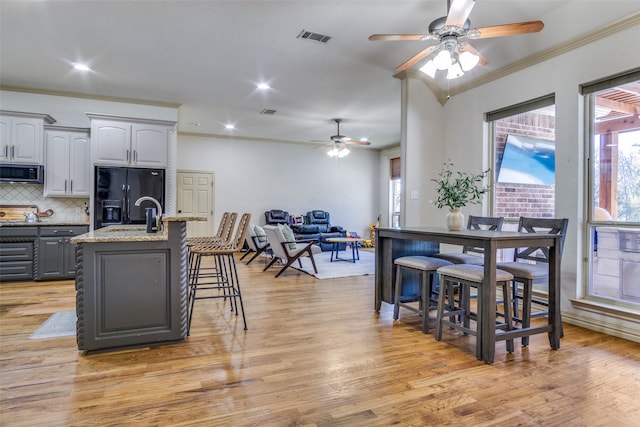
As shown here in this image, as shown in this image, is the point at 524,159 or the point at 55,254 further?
the point at 55,254

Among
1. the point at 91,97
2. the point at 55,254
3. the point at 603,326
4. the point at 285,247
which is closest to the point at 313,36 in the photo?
the point at 285,247

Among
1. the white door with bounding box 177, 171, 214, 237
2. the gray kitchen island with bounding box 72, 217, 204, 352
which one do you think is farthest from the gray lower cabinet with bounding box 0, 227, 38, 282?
the white door with bounding box 177, 171, 214, 237

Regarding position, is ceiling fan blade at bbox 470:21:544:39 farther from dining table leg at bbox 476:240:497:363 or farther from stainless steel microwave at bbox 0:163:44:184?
stainless steel microwave at bbox 0:163:44:184

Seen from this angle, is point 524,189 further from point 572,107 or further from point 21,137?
point 21,137

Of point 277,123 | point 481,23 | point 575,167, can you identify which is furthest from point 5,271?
point 575,167

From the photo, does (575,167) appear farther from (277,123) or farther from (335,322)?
(277,123)

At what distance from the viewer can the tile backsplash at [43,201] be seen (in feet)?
17.6

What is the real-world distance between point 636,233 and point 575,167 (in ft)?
2.46

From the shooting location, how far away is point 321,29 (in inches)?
143

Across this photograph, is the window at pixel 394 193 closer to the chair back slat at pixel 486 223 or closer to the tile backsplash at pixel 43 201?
the chair back slat at pixel 486 223

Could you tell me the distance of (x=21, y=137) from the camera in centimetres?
506

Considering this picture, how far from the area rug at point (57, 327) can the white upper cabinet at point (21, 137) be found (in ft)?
9.72

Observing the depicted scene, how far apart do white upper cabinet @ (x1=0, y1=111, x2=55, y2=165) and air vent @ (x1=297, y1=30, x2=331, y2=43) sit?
13.5ft

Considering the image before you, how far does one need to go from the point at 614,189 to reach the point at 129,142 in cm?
612
